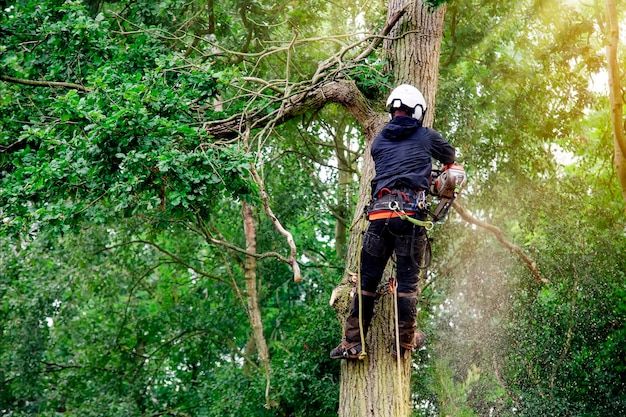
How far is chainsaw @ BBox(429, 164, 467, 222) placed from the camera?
493 cm

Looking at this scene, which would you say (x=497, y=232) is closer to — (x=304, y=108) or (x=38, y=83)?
(x=304, y=108)

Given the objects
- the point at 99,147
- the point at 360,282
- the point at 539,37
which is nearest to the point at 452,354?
the point at 539,37

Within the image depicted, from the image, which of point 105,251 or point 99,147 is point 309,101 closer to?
point 99,147


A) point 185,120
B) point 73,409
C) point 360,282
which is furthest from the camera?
point 73,409

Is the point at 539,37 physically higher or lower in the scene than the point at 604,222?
higher

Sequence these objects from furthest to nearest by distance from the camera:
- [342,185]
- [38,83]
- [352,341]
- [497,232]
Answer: [342,185] < [497,232] < [38,83] < [352,341]

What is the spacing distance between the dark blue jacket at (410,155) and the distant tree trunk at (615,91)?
3.52 metres

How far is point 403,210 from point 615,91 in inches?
161

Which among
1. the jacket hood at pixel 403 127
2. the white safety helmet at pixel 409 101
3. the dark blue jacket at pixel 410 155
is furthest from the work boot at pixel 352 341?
the white safety helmet at pixel 409 101

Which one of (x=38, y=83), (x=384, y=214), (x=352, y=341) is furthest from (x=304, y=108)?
(x=38, y=83)

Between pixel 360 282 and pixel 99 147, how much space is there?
217cm

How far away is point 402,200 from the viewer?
16.0ft

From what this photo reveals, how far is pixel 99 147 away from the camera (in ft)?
17.3

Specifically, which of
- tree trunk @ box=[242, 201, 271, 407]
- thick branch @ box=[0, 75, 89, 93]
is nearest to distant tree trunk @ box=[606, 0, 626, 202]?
tree trunk @ box=[242, 201, 271, 407]
